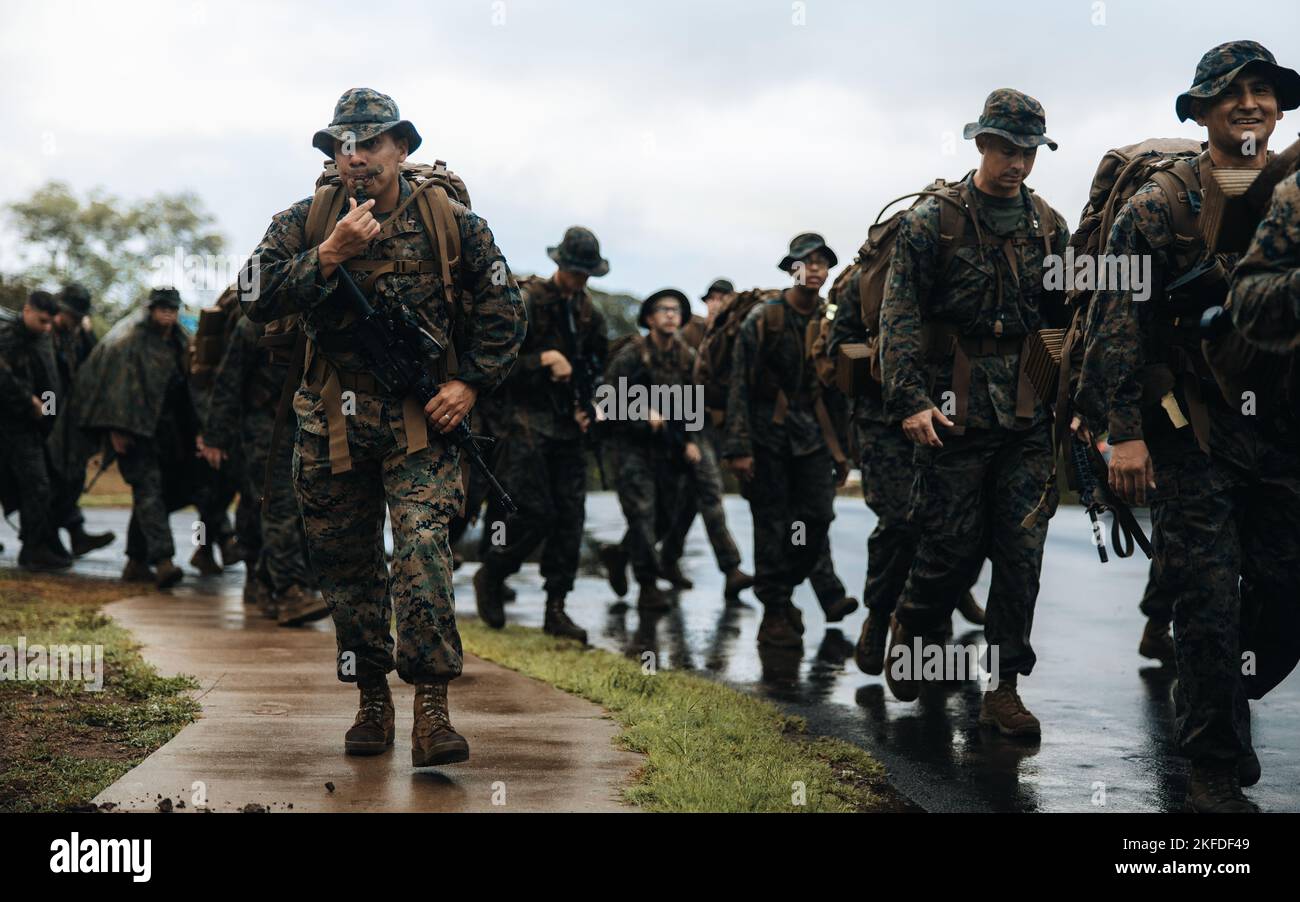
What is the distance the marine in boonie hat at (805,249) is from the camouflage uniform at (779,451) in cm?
35

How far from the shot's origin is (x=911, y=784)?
19.4ft

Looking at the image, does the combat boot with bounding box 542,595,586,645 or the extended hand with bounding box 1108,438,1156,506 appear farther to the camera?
the combat boot with bounding box 542,595,586,645

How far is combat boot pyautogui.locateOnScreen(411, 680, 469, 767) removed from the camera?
5.43 meters

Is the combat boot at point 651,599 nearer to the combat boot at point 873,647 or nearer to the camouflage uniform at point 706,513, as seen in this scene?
the camouflage uniform at point 706,513

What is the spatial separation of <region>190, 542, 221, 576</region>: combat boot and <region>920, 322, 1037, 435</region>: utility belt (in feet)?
27.7

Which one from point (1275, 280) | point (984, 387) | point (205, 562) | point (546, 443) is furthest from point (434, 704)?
point (205, 562)

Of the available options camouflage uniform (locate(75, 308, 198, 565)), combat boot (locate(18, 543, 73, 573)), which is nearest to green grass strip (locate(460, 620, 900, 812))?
camouflage uniform (locate(75, 308, 198, 565))

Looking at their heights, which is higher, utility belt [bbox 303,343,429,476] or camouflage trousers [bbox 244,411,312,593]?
utility belt [bbox 303,343,429,476]

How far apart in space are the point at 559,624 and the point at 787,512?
1643 mm

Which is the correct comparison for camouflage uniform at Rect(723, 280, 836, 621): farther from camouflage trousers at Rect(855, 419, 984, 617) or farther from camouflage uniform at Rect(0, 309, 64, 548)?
camouflage uniform at Rect(0, 309, 64, 548)

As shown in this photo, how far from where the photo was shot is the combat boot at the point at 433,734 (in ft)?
17.8
